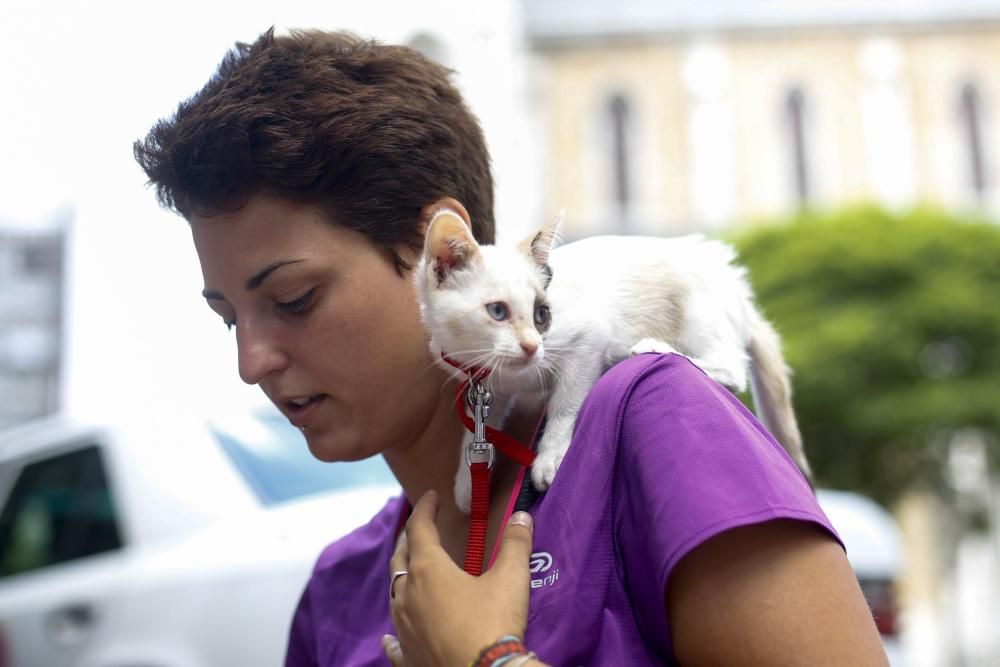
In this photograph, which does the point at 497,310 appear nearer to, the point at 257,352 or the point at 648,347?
the point at 648,347

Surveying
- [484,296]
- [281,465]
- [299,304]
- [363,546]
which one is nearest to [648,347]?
[484,296]

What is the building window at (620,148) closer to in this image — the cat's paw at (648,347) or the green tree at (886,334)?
the green tree at (886,334)

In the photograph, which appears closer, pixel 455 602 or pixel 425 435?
pixel 455 602

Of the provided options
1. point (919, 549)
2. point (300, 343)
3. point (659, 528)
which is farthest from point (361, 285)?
point (919, 549)

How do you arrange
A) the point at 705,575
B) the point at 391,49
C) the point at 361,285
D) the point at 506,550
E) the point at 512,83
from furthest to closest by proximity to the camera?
1. the point at 512,83
2. the point at 391,49
3. the point at 361,285
4. the point at 506,550
5. the point at 705,575

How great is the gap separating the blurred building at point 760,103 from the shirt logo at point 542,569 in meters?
23.2

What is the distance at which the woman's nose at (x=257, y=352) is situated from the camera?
1398 mm

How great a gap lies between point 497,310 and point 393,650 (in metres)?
0.42

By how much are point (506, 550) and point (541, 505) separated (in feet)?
0.26

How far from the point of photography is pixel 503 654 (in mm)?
1054

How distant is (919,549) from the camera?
63.9ft

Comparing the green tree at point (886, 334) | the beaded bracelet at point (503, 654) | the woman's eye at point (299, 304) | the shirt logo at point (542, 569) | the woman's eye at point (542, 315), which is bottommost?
the green tree at point (886, 334)

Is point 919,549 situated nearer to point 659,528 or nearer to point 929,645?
point 929,645

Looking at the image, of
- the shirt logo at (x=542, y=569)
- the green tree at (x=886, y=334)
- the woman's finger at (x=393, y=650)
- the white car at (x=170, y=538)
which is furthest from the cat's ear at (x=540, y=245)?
the green tree at (x=886, y=334)
